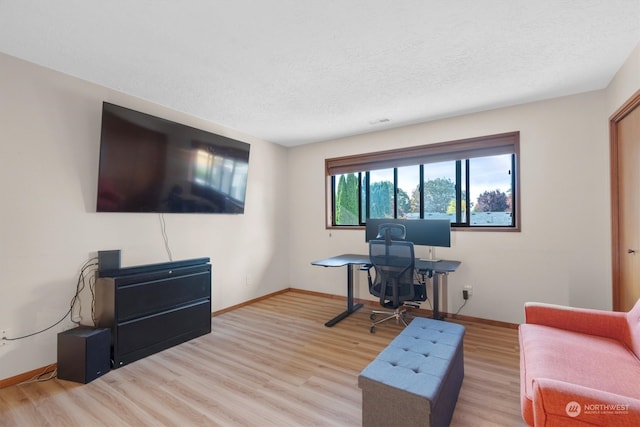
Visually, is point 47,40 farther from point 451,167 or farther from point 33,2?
point 451,167

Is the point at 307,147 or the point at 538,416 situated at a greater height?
the point at 307,147

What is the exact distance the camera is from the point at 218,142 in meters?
3.64

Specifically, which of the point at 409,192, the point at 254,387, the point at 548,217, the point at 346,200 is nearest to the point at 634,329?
the point at 548,217

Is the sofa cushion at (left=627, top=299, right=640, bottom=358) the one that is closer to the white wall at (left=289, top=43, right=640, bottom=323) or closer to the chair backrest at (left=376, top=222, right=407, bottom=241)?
the white wall at (left=289, top=43, right=640, bottom=323)

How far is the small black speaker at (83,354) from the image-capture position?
7.46 ft

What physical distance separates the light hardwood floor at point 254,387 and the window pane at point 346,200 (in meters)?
1.92

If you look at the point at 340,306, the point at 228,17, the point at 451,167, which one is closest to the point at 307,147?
the point at 451,167

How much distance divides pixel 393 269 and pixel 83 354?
2854 millimetres

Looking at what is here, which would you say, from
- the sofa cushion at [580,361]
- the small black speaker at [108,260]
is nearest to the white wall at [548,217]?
the sofa cushion at [580,361]

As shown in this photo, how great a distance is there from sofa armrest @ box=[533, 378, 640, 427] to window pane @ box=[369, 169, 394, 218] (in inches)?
126

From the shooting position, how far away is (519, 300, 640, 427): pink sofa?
116 centimetres

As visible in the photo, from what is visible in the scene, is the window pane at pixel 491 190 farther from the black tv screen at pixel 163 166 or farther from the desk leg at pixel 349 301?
the black tv screen at pixel 163 166

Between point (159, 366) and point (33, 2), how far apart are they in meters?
2.74

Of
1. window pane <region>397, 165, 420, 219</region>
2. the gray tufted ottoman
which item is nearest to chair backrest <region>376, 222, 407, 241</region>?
window pane <region>397, 165, 420, 219</region>
